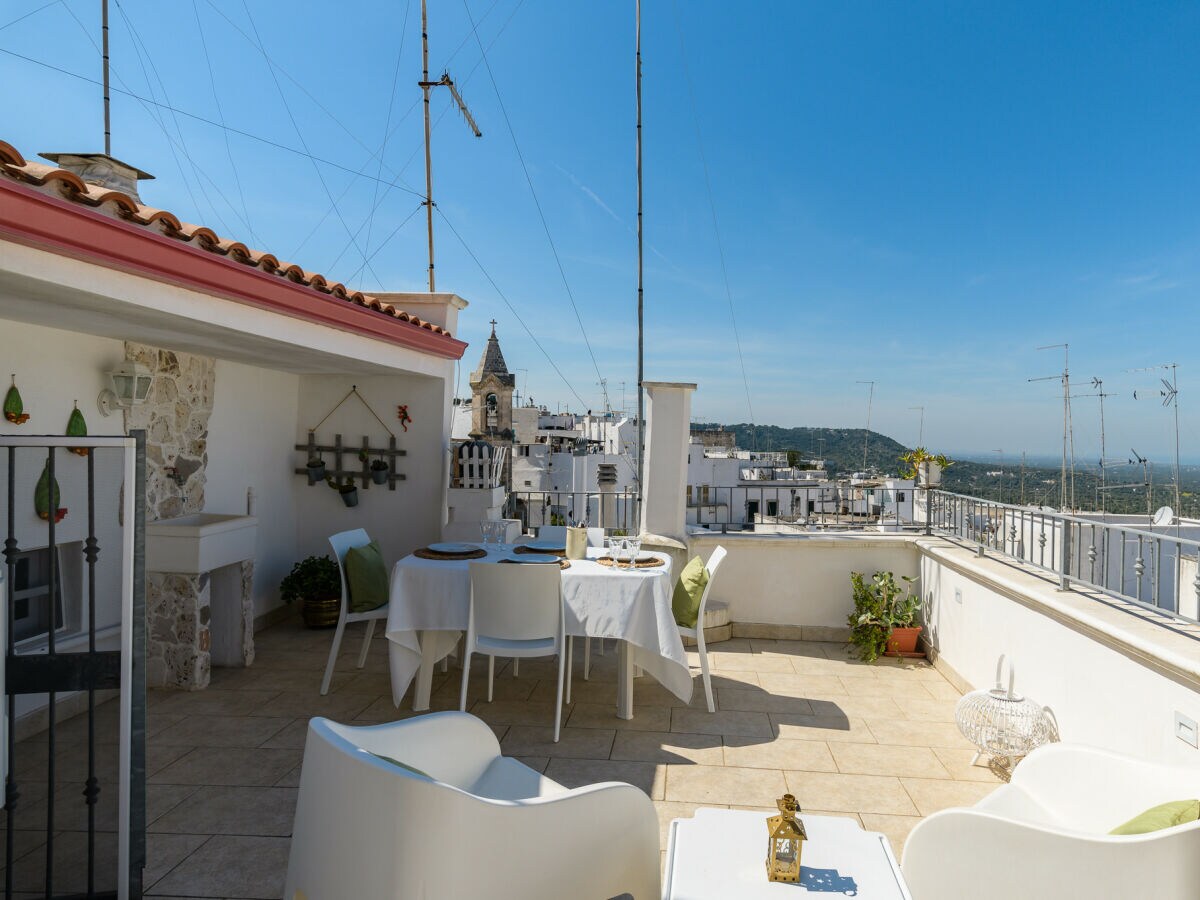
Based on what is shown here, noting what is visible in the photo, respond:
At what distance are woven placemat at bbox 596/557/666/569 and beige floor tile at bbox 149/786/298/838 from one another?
184cm

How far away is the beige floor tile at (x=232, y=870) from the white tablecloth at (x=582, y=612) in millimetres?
1334

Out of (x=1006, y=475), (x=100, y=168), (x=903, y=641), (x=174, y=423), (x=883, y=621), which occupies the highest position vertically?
(x=100, y=168)

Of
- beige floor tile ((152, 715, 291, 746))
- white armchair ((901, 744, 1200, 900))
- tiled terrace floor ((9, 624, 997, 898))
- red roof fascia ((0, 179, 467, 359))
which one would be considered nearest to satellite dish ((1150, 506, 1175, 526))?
tiled terrace floor ((9, 624, 997, 898))

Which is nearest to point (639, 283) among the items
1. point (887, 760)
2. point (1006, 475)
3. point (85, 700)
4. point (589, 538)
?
point (589, 538)

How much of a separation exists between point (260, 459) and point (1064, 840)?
214 inches

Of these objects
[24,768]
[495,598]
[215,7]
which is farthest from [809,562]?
[215,7]

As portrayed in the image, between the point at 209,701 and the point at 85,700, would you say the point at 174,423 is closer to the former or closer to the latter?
the point at 209,701

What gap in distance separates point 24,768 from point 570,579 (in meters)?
2.23

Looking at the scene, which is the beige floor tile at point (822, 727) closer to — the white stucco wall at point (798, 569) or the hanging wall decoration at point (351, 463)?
the white stucco wall at point (798, 569)

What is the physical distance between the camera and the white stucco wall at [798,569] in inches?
205

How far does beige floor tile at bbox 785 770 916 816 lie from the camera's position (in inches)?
113

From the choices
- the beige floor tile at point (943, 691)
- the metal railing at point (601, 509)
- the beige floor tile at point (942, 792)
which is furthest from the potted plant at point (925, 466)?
the beige floor tile at point (942, 792)

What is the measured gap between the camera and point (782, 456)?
3256cm

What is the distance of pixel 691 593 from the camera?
13.4ft
